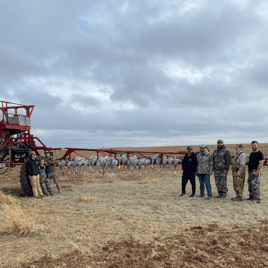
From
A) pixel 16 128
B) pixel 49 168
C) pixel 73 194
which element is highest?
pixel 16 128

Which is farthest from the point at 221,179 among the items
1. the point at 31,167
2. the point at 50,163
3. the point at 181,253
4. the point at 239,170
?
the point at 31,167

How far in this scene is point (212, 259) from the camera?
4324 mm

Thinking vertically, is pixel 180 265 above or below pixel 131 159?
below

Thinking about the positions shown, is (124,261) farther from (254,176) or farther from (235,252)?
(254,176)

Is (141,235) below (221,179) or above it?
below

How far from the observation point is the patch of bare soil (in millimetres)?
4176

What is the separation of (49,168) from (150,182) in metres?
5.82

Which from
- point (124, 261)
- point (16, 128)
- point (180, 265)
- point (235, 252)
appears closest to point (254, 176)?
point (235, 252)

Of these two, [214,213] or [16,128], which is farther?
[16,128]

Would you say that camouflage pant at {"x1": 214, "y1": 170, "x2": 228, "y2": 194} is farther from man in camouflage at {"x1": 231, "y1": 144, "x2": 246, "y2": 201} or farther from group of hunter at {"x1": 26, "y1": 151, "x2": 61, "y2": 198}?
group of hunter at {"x1": 26, "y1": 151, "x2": 61, "y2": 198}

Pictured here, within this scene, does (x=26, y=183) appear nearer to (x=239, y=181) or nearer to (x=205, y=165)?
(x=205, y=165)

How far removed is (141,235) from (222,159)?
4774 mm

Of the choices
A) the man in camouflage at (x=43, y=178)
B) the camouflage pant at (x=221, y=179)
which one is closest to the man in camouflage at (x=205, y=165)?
the camouflage pant at (x=221, y=179)

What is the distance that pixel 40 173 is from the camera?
10.1 metres
